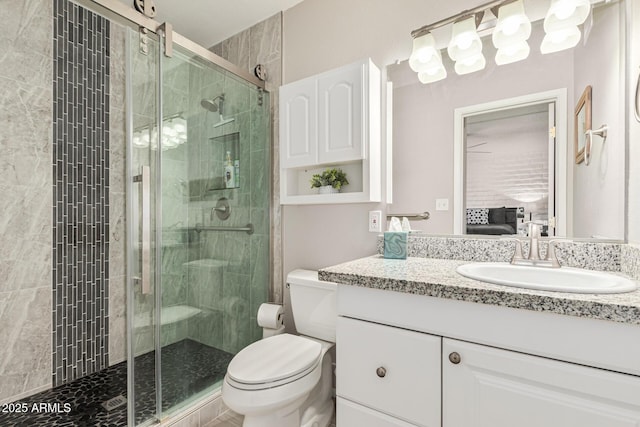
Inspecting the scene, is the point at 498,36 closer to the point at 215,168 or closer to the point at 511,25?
the point at 511,25

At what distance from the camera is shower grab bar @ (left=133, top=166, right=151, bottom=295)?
1389mm

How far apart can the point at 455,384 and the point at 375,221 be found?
2.93ft

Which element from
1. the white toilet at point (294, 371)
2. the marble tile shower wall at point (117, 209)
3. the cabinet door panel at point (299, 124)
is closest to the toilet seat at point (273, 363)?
the white toilet at point (294, 371)

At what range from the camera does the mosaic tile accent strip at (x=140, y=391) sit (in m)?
1.42

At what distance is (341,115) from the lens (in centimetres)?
160

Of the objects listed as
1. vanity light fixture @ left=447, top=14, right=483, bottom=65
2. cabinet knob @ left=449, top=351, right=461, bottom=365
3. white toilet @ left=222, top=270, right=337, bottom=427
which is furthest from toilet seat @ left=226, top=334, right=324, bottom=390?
vanity light fixture @ left=447, top=14, right=483, bottom=65

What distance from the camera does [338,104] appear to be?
1.61 m

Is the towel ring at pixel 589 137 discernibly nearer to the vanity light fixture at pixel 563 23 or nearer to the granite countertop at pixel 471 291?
the vanity light fixture at pixel 563 23

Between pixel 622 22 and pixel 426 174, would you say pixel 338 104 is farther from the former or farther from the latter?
pixel 622 22

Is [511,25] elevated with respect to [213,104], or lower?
elevated

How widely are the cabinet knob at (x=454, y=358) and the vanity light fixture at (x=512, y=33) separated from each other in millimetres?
1213

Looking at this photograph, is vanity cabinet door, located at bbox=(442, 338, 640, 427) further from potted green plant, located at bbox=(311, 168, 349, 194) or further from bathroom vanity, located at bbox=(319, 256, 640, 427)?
potted green plant, located at bbox=(311, 168, 349, 194)

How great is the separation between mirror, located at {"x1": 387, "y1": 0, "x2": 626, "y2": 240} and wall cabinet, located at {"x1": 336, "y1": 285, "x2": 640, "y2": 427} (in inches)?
26.1

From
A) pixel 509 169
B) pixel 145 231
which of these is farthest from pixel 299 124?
pixel 509 169
